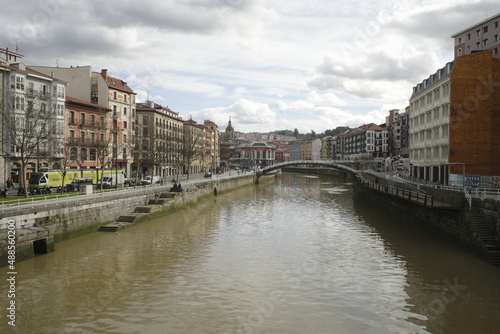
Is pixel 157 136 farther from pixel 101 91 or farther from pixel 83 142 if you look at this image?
pixel 83 142

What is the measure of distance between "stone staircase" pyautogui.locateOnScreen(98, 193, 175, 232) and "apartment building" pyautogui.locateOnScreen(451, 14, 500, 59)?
55.0 m

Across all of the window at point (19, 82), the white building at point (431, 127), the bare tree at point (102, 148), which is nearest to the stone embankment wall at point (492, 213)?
the white building at point (431, 127)

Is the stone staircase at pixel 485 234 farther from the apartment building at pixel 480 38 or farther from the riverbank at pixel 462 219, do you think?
the apartment building at pixel 480 38

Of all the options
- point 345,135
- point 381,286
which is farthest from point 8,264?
point 345,135

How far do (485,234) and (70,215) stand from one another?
1080 inches

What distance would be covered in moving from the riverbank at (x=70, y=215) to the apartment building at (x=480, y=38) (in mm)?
56358

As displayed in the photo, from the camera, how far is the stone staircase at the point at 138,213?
105 feet

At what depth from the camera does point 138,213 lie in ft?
122

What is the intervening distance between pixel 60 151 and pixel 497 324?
53.6m

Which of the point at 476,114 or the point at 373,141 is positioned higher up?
the point at 373,141

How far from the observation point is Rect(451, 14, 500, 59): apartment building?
68938mm

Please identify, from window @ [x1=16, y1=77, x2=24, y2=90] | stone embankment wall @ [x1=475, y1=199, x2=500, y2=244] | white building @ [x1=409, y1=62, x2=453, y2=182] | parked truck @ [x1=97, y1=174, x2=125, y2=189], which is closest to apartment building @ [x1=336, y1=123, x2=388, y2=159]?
white building @ [x1=409, y1=62, x2=453, y2=182]

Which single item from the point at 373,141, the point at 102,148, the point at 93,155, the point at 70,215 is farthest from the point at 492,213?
the point at 373,141

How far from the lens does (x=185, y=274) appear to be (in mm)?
21016
